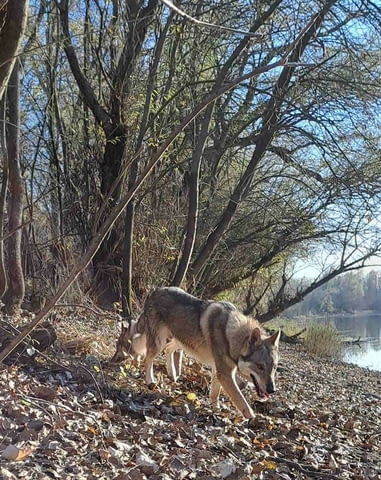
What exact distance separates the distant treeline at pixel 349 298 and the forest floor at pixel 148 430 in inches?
944


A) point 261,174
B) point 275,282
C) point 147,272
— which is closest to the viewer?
point 147,272

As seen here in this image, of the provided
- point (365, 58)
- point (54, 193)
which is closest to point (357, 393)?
point (365, 58)

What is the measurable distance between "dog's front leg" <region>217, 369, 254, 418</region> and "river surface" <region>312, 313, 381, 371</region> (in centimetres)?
1656

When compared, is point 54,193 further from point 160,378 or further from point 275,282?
point 275,282

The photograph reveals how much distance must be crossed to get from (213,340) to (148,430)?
97.0 inches

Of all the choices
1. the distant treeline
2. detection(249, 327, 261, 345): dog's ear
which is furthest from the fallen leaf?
the distant treeline

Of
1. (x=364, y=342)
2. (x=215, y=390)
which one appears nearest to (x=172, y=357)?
(x=215, y=390)

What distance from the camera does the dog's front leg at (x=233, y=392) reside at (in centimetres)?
699

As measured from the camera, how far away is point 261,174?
16.8 m

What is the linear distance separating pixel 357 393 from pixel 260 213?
650 cm

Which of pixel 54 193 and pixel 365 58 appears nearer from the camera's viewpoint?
pixel 365 58

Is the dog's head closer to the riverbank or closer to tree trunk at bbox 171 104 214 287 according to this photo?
the riverbank

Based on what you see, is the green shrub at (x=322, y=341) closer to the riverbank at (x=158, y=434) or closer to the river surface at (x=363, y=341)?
the river surface at (x=363, y=341)

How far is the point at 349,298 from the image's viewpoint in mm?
47750
